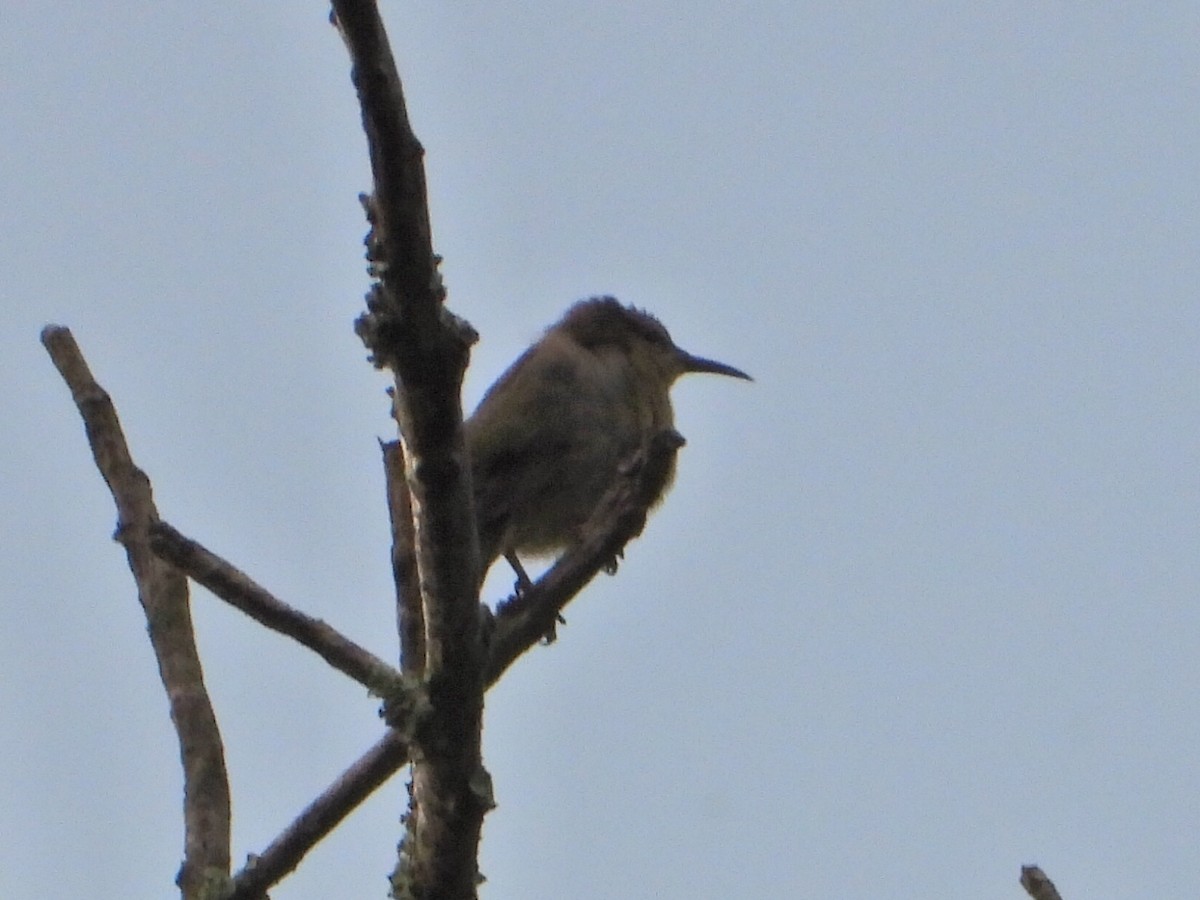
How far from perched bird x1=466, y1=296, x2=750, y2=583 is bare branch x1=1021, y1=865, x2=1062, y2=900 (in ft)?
11.6

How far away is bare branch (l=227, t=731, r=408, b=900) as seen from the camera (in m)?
3.82

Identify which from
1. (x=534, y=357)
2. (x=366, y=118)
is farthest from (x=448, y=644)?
(x=534, y=357)

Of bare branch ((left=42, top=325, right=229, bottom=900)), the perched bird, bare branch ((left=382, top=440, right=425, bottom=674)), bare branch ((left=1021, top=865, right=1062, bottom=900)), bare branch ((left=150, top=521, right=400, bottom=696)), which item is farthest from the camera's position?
the perched bird

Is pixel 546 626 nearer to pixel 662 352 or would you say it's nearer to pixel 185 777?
pixel 185 777

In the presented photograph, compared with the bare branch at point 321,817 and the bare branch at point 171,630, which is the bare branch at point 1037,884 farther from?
the bare branch at point 171,630

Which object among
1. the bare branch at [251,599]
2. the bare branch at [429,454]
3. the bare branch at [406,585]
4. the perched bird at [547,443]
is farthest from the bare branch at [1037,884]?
the perched bird at [547,443]

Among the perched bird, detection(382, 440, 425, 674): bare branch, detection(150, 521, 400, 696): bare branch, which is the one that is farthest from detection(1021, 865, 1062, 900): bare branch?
the perched bird

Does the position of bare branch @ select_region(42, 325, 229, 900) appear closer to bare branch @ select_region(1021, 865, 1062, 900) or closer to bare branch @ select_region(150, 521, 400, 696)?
bare branch @ select_region(150, 521, 400, 696)

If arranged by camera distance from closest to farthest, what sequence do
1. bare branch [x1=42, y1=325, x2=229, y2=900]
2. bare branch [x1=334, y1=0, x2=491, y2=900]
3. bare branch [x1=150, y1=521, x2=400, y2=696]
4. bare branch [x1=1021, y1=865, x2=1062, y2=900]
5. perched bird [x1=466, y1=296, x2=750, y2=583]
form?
bare branch [x1=334, y1=0, x2=491, y2=900] < bare branch [x1=1021, y1=865, x2=1062, y2=900] < bare branch [x1=150, y1=521, x2=400, y2=696] < bare branch [x1=42, y1=325, x2=229, y2=900] < perched bird [x1=466, y1=296, x2=750, y2=583]

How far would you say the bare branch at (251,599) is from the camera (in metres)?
3.79

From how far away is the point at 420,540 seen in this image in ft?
11.8

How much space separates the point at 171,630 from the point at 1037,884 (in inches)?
87.9

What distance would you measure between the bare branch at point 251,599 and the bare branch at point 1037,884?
4.29 ft

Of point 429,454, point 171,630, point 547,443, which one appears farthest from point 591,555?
point 547,443
